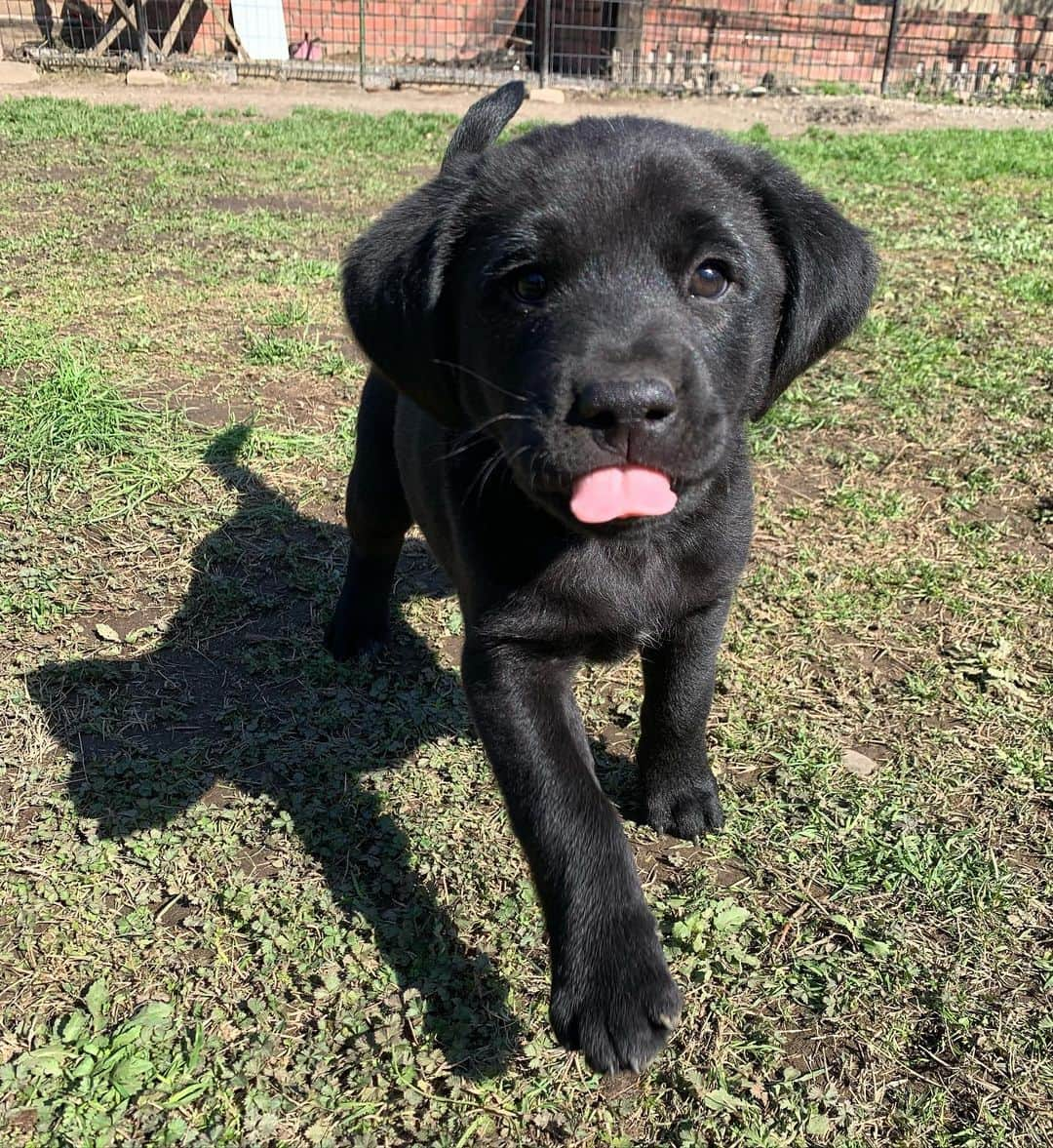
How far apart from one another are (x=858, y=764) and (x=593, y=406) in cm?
157

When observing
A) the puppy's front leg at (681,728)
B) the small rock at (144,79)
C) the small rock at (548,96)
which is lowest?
the small rock at (548,96)

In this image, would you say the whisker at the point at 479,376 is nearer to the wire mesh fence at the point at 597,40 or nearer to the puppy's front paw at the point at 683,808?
the puppy's front paw at the point at 683,808

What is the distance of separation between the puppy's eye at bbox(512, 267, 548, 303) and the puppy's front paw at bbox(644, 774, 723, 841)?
1227 mm

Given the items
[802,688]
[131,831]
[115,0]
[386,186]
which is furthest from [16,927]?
[115,0]

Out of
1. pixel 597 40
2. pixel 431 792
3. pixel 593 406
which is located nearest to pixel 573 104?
pixel 597 40

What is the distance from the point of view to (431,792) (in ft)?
9.55

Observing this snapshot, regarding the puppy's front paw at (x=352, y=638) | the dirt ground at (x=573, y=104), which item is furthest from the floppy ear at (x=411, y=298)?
the dirt ground at (x=573, y=104)

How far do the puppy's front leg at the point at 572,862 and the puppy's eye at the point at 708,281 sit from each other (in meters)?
0.77

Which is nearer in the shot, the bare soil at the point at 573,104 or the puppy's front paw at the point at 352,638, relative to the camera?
the puppy's front paw at the point at 352,638

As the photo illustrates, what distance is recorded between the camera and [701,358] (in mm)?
2061

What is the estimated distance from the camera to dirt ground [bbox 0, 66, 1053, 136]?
40.8 feet

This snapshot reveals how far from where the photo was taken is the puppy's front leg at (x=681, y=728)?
2553 millimetres

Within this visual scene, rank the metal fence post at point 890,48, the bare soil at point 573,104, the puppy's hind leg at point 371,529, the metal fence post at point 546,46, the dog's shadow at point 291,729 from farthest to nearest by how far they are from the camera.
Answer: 1. the metal fence post at point 890,48
2. the metal fence post at point 546,46
3. the bare soil at point 573,104
4. the puppy's hind leg at point 371,529
5. the dog's shadow at point 291,729

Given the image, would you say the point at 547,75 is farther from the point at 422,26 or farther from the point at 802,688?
the point at 802,688
